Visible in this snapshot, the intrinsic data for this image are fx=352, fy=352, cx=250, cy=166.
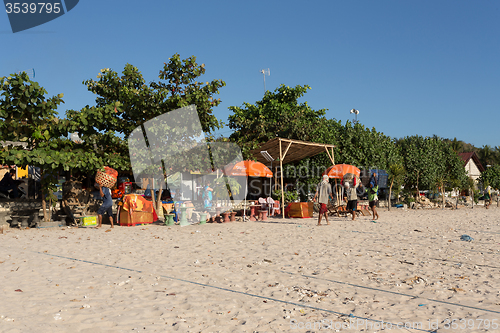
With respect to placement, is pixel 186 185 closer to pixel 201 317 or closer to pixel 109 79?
pixel 109 79

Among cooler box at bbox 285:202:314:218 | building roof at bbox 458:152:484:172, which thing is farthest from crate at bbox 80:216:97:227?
building roof at bbox 458:152:484:172

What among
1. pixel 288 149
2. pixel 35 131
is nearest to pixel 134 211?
pixel 35 131

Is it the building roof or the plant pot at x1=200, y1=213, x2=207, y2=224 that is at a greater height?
the building roof

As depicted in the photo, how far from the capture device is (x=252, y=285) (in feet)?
15.5

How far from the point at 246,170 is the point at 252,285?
914cm

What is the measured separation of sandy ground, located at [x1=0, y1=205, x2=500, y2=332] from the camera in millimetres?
3398

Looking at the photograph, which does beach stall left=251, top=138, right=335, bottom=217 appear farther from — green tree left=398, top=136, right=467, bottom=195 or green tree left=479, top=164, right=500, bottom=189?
green tree left=479, top=164, right=500, bottom=189

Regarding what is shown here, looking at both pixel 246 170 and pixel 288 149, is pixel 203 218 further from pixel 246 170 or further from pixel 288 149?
pixel 288 149

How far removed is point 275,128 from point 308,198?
6.13m

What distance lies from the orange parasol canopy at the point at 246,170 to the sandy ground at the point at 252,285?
520 centimetres

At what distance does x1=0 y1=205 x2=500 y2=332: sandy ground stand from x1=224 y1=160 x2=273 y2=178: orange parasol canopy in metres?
Result: 5.20

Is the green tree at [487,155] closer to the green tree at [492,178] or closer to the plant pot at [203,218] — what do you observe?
the green tree at [492,178]

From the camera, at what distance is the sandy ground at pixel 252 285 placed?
11.1 feet

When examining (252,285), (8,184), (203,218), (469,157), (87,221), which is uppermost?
(469,157)
